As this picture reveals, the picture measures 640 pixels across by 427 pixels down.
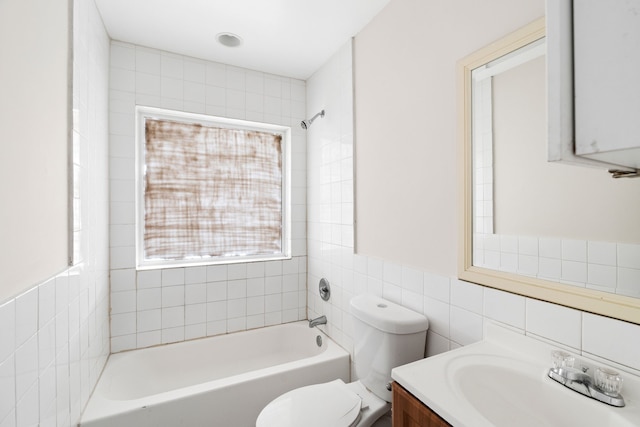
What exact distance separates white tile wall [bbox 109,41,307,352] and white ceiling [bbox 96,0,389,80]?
159mm

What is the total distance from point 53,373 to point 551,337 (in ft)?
5.39

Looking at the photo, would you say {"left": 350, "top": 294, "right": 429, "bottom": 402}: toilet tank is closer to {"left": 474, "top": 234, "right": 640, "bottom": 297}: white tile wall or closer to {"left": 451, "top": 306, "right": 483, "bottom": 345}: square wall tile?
{"left": 451, "top": 306, "right": 483, "bottom": 345}: square wall tile

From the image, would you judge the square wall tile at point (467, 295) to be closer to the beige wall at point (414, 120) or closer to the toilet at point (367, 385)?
the beige wall at point (414, 120)

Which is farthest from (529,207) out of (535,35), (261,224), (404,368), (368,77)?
(261,224)

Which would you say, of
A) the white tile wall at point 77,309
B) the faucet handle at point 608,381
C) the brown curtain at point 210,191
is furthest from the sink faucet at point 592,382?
the brown curtain at point 210,191

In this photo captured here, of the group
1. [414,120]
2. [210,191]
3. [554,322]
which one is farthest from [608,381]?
[210,191]

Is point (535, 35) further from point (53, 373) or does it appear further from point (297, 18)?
point (53, 373)

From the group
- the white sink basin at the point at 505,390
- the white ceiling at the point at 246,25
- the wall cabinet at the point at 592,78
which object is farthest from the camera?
the white ceiling at the point at 246,25

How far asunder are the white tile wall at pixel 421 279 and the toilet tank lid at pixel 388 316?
0.06 metres

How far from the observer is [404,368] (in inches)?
37.7

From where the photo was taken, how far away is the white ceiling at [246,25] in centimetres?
165

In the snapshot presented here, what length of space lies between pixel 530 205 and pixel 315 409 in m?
1.19

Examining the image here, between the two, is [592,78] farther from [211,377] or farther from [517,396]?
[211,377]

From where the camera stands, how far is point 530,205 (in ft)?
3.35
